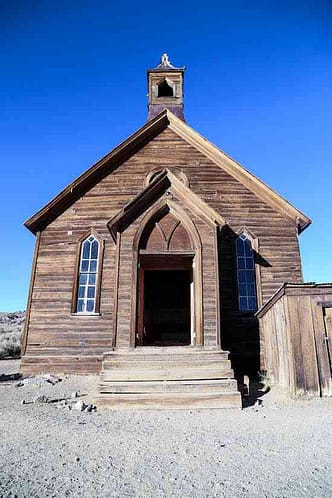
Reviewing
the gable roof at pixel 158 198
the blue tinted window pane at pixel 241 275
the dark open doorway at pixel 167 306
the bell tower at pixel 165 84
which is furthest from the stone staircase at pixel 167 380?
the bell tower at pixel 165 84

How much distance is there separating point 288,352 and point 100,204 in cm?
829

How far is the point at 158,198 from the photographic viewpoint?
10.3 metres

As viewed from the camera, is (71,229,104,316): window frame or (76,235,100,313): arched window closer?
(71,229,104,316): window frame

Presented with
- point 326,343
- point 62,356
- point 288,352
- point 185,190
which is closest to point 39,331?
point 62,356

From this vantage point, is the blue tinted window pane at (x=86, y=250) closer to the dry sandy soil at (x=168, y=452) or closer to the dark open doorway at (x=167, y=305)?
the dark open doorway at (x=167, y=305)

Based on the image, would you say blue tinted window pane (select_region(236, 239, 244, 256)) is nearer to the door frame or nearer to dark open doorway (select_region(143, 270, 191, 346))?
the door frame

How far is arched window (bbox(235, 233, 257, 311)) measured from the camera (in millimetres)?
11633

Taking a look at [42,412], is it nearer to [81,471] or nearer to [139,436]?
[139,436]

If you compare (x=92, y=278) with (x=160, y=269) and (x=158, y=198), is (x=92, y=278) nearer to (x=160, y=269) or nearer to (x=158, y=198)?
(x=160, y=269)

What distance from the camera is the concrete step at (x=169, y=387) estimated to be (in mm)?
7141

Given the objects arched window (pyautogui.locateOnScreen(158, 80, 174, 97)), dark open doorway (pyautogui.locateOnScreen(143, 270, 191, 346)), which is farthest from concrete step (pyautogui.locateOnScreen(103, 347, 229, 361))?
arched window (pyautogui.locateOnScreen(158, 80, 174, 97))

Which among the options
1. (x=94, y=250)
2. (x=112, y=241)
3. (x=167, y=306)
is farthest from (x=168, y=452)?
(x=167, y=306)

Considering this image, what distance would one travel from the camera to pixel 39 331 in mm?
11148

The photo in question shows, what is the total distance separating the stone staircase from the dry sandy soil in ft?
1.10
